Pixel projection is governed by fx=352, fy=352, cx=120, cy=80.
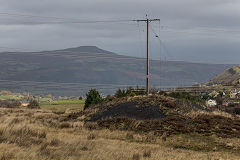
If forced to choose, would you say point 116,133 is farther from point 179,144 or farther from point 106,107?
point 106,107

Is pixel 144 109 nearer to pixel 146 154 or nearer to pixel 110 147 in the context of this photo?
pixel 110 147

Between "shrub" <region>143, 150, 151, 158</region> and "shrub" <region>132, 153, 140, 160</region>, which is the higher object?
"shrub" <region>132, 153, 140, 160</region>

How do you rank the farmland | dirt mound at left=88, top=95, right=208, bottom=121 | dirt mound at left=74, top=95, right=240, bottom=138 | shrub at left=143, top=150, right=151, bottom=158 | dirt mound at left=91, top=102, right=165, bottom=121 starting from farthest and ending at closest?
dirt mound at left=88, top=95, right=208, bottom=121, dirt mound at left=91, top=102, right=165, bottom=121, dirt mound at left=74, top=95, right=240, bottom=138, the farmland, shrub at left=143, top=150, right=151, bottom=158

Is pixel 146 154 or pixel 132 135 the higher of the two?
pixel 146 154

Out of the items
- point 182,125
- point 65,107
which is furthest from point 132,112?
point 65,107

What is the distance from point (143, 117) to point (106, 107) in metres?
8.38

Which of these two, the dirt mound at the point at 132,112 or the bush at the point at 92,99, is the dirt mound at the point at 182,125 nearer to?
the dirt mound at the point at 132,112

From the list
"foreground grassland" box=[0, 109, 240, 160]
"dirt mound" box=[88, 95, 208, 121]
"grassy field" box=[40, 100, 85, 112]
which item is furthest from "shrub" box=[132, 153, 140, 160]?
"grassy field" box=[40, 100, 85, 112]

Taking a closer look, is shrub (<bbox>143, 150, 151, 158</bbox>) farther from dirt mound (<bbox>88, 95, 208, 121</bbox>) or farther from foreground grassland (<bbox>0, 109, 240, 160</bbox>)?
dirt mound (<bbox>88, 95, 208, 121</bbox>)

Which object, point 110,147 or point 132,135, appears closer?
point 110,147

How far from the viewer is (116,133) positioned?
30344 mm

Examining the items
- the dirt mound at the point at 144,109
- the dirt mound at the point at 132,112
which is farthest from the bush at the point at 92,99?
the dirt mound at the point at 132,112

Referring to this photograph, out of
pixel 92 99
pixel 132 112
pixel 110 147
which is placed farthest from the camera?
pixel 92 99

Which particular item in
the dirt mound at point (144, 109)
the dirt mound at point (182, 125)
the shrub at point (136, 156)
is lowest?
the dirt mound at point (182, 125)
